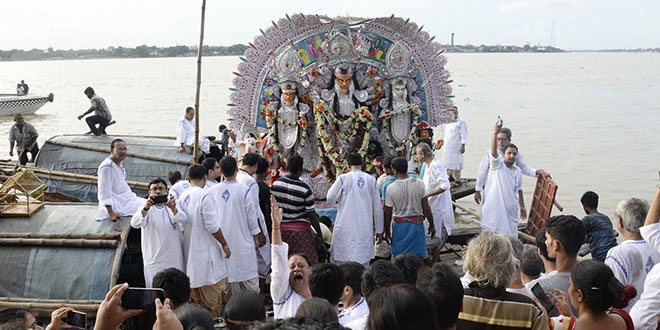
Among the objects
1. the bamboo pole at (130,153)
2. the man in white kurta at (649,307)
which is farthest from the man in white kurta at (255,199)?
the bamboo pole at (130,153)

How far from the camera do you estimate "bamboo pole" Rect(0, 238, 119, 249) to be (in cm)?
530

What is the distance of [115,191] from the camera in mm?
6531

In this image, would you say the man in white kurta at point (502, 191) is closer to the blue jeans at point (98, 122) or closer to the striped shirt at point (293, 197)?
the striped shirt at point (293, 197)

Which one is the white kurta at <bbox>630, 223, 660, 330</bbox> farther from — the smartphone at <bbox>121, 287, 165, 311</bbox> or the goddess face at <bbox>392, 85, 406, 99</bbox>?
the goddess face at <bbox>392, 85, 406, 99</bbox>

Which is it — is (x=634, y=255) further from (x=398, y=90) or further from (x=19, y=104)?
(x=19, y=104)

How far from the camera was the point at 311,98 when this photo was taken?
8.62 metres

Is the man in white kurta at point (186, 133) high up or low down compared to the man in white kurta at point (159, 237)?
up

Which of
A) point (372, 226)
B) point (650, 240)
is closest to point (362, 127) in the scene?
point (372, 226)

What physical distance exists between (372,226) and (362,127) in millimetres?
2466

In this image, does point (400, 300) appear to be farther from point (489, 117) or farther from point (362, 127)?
point (489, 117)

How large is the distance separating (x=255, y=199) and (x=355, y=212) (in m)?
1.09

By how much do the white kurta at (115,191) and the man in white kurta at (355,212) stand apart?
2.06 m

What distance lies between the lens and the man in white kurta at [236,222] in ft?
18.6

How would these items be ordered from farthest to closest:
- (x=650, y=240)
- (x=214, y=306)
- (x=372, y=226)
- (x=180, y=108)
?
(x=180, y=108)
(x=372, y=226)
(x=214, y=306)
(x=650, y=240)
